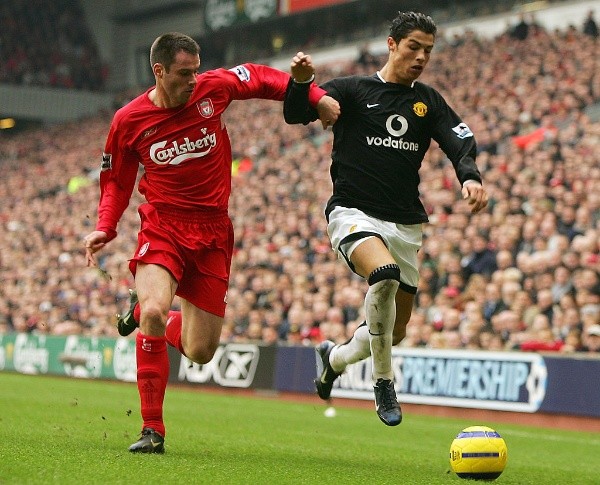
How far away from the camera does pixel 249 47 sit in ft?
126

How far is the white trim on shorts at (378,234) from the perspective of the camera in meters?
7.51

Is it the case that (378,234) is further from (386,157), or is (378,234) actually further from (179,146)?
(179,146)

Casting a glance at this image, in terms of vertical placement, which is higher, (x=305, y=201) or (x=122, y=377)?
(x=305, y=201)

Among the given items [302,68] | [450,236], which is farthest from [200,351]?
[450,236]

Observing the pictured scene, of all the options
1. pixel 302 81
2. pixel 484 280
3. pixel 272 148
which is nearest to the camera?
pixel 302 81

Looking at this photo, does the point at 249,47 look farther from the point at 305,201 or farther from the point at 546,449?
the point at 546,449

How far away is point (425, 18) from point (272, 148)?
63.6 feet

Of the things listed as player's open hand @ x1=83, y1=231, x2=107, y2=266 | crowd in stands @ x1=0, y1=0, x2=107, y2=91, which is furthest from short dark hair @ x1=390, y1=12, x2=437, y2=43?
crowd in stands @ x1=0, y1=0, x2=107, y2=91

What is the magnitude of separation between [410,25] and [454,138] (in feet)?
2.69

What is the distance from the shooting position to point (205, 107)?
7.55m

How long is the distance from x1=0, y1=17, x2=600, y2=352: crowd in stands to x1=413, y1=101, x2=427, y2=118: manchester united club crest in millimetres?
2619

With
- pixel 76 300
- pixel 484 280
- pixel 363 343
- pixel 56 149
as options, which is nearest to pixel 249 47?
pixel 56 149

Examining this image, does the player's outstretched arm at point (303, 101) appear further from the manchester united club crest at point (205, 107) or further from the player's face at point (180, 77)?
the player's face at point (180, 77)

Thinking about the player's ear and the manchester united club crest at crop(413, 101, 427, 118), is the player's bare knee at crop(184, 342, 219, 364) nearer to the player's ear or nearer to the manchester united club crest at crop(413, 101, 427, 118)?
the manchester united club crest at crop(413, 101, 427, 118)
